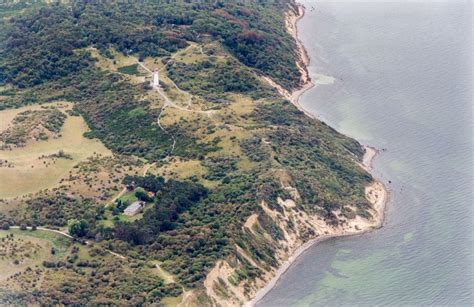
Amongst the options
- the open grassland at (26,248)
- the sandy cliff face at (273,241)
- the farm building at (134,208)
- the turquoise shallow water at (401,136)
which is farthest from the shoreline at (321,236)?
the open grassland at (26,248)

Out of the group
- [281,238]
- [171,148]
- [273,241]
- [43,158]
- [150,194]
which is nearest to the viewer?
[273,241]

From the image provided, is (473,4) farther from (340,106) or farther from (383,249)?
(383,249)

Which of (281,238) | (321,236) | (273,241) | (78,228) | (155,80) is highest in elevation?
(78,228)

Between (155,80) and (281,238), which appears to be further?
(155,80)

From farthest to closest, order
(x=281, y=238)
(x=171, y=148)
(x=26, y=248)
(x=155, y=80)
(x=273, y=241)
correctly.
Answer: (x=155, y=80) < (x=171, y=148) < (x=281, y=238) < (x=273, y=241) < (x=26, y=248)

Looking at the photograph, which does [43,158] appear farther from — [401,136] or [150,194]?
[401,136]

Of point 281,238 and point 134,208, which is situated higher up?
point 134,208

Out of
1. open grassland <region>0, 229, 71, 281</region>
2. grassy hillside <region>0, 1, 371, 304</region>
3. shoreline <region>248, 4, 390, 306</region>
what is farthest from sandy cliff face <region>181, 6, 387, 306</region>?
open grassland <region>0, 229, 71, 281</region>

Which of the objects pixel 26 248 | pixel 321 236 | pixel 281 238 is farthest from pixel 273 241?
pixel 26 248
